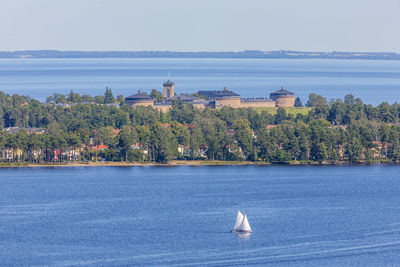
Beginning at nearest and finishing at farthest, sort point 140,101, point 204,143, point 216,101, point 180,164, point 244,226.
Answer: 1. point 244,226
2. point 180,164
3. point 204,143
4. point 140,101
5. point 216,101

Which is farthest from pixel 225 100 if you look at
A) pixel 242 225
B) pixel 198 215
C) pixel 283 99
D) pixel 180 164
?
pixel 242 225

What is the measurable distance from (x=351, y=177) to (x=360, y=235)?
731 inches

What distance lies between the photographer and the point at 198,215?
4212 centimetres

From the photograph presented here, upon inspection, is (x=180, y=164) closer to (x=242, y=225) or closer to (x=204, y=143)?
(x=204, y=143)

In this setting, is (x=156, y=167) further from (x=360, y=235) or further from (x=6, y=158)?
(x=360, y=235)

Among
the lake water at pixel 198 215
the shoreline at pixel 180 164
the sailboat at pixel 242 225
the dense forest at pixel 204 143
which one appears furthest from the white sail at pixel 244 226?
the dense forest at pixel 204 143

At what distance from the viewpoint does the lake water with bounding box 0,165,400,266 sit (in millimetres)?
34156

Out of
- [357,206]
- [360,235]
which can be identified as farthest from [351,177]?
[360,235]

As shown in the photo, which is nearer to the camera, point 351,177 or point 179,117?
point 351,177

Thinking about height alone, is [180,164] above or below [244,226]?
above

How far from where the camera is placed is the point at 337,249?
35094mm

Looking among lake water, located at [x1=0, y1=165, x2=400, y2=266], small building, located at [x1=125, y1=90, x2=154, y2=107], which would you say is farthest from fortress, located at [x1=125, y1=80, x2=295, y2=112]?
lake water, located at [x1=0, y1=165, x2=400, y2=266]

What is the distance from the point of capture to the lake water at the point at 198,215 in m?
34.2

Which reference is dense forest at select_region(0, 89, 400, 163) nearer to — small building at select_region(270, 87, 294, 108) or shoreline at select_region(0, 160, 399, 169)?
shoreline at select_region(0, 160, 399, 169)
